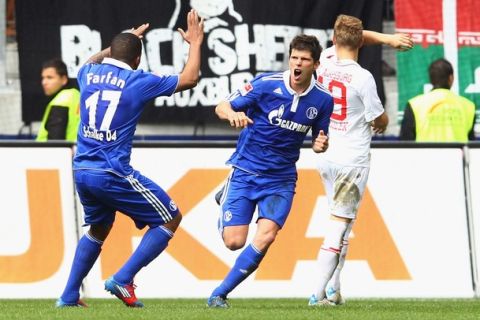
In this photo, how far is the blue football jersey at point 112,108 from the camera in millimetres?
9789

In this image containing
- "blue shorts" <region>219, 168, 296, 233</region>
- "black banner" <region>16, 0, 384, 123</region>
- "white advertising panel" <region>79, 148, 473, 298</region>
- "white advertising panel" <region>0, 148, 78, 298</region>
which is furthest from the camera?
"black banner" <region>16, 0, 384, 123</region>

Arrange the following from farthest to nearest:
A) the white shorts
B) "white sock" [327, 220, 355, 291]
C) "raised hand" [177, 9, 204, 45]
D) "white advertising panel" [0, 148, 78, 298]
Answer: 1. "white advertising panel" [0, 148, 78, 298]
2. "white sock" [327, 220, 355, 291]
3. the white shorts
4. "raised hand" [177, 9, 204, 45]

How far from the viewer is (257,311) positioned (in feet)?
31.7

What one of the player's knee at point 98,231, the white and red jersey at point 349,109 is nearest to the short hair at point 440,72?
the white and red jersey at point 349,109

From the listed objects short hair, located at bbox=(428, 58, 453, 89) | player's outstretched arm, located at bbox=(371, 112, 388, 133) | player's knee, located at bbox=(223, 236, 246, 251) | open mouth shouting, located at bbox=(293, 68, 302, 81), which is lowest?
player's knee, located at bbox=(223, 236, 246, 251)

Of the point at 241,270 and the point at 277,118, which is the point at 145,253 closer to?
the point at 241,270

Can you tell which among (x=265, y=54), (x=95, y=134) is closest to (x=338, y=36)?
(x=95, y=134)

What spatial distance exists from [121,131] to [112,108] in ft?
0.57

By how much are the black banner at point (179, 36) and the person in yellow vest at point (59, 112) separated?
157 centimetres

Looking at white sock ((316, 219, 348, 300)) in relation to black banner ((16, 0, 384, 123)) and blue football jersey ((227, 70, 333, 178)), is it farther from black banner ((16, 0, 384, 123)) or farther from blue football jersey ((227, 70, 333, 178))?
black banner ((16, 0, 384, 123))

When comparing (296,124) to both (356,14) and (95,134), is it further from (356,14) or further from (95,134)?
(356,14)

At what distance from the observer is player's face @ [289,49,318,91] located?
9977mm

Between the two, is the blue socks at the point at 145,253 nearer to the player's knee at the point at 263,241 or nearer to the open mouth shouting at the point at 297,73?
the player's knee at the point at 263,241

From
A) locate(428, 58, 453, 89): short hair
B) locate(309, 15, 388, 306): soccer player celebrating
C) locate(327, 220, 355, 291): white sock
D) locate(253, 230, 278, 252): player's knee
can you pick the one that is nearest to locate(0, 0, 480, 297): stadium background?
locate(428, 58, 453, 89): short hair
